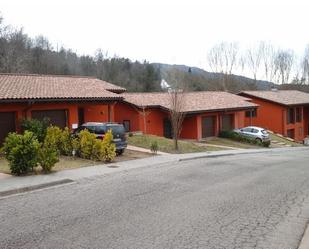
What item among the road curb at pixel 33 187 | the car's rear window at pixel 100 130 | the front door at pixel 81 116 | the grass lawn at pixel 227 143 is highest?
the front door at pixel 81 116

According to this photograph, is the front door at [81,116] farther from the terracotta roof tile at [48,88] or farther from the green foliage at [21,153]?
the green foliage at [21,153]

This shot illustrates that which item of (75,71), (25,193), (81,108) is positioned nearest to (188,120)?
(81,108)

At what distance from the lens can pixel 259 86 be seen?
326 feet

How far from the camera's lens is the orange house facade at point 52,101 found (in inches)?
976

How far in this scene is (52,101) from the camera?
26562 millimetres

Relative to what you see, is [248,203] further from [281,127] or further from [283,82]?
[283,82]

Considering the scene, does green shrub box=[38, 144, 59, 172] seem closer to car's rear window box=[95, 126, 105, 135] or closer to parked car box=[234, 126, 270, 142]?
car's rear window box=[95, 126, 105, 135]

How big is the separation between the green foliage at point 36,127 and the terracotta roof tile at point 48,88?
133 centimetres

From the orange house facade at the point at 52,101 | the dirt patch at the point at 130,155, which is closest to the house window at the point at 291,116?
the orange house facade at the point at 52,101

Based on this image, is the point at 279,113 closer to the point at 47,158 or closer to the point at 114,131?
the point at 114,131

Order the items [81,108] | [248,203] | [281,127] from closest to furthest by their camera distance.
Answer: [248,203]
[81,108]
[281,127]

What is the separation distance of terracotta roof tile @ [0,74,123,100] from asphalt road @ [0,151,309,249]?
37.3ft

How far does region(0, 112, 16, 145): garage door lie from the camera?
24.5 m

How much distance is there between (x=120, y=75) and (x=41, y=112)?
6117cm
